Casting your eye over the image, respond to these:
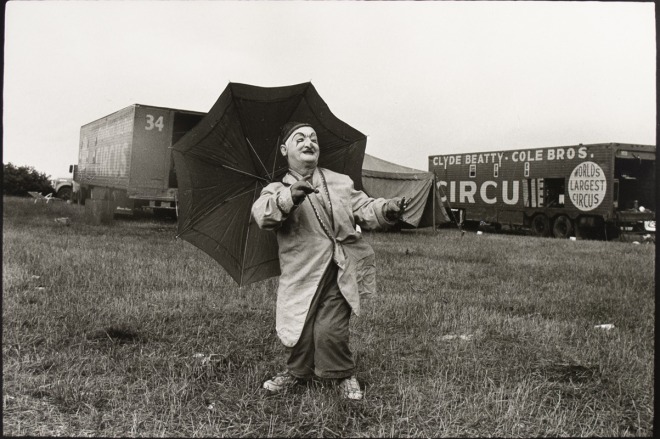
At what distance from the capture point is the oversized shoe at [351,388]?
301 cm

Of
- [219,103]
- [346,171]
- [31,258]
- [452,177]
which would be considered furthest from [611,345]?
[452,177]

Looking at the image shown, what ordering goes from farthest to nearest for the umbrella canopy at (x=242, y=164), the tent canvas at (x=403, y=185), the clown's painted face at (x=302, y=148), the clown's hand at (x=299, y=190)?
1. the tent canvas at (x=403, y=185)
2. the umbrella canopy at (x=242, y=164)
3. the clown's painted face at (x=302, y=148)
4. the clown's hand at (x=299, y=190)

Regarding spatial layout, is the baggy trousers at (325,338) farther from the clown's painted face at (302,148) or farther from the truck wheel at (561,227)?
the truck wheel at (561,227)

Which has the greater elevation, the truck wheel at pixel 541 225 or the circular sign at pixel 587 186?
the circular sign at pixel 587 186

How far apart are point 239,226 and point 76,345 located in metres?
1.55

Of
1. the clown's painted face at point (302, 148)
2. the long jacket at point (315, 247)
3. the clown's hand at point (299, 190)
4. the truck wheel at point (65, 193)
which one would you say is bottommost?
the long jacket at point (315, 247)

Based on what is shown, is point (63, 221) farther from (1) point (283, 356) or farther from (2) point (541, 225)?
(2) point (541, 225)

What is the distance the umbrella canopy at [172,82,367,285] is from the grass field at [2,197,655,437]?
30.5 inches

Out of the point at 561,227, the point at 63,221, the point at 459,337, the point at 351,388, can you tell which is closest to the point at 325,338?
the point at 351,388

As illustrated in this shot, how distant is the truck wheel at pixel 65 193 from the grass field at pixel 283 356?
17868mm

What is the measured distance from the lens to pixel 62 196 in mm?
23469

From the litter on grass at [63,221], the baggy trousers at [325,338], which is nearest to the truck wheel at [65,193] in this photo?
the litter on grass at [63,221]

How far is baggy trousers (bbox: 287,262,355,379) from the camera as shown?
3006mm

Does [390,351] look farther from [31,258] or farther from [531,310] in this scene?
[31,258]
